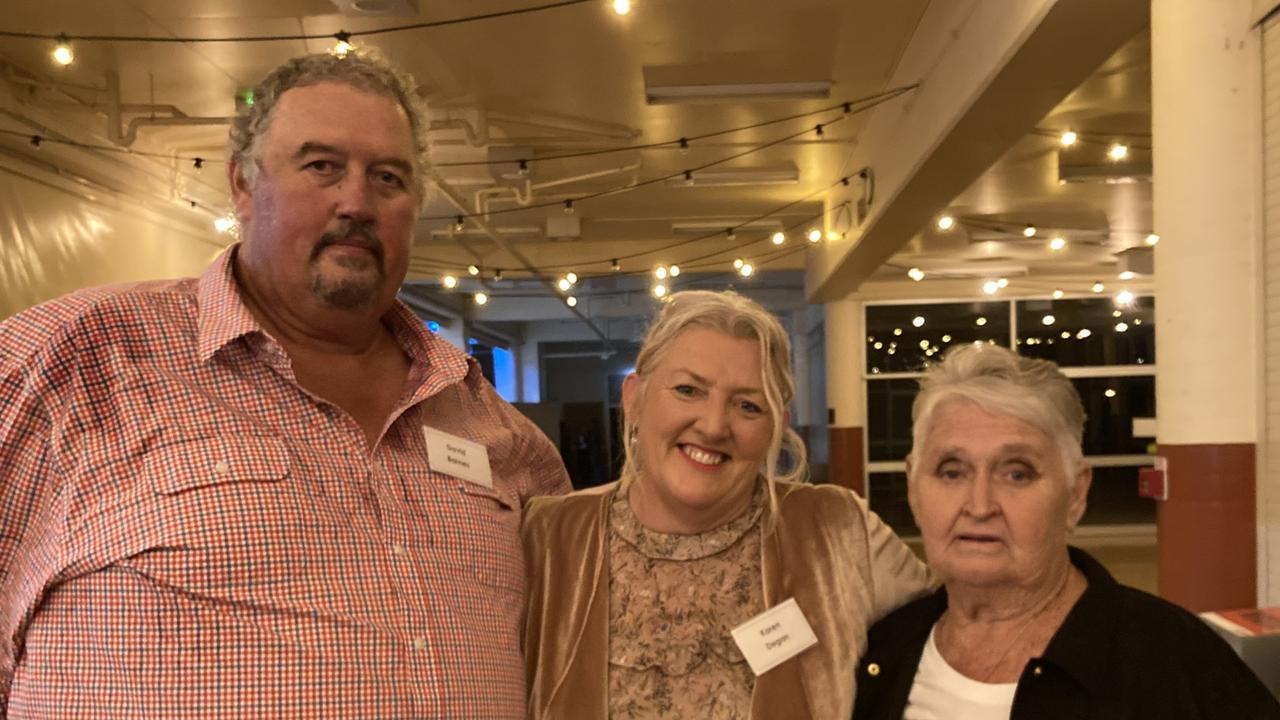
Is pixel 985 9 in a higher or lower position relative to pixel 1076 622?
higher

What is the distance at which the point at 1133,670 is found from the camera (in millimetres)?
1562

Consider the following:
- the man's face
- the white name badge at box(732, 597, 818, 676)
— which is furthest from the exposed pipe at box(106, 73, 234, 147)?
the white name badge at box(732, 597, 818, 676)

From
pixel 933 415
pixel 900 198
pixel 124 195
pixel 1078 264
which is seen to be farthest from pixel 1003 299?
pixel 933 415

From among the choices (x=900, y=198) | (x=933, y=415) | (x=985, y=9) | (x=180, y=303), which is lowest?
(x=933, y=415)

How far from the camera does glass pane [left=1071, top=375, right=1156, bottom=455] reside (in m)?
13.6

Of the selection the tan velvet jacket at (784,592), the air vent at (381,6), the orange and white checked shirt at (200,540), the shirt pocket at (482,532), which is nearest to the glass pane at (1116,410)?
the air vent at (381,6)

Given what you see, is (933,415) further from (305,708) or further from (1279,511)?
(1279,511)

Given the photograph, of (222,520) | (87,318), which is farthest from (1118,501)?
(87,318)

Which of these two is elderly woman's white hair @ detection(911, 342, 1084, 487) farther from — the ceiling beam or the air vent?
the air vent

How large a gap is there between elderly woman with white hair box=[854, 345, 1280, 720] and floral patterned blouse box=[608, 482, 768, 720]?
29cm

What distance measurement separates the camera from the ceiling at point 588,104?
5.67 meters

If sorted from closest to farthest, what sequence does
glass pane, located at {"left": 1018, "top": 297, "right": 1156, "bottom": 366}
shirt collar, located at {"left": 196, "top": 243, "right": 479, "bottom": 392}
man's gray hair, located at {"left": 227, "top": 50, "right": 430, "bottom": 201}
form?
shirt collar, located at {"left": 196, "top": 243, "right": 479, "bottom": 392} < man's gray hair, located at {"left": 227, "top": 50, "right": 430, "bottom": 201} < glass pane, located at {"left": 1018, "top": 297, "right": 1156, "bottom": 366}

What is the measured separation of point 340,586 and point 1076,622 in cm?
119

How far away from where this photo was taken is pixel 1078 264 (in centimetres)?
1308
